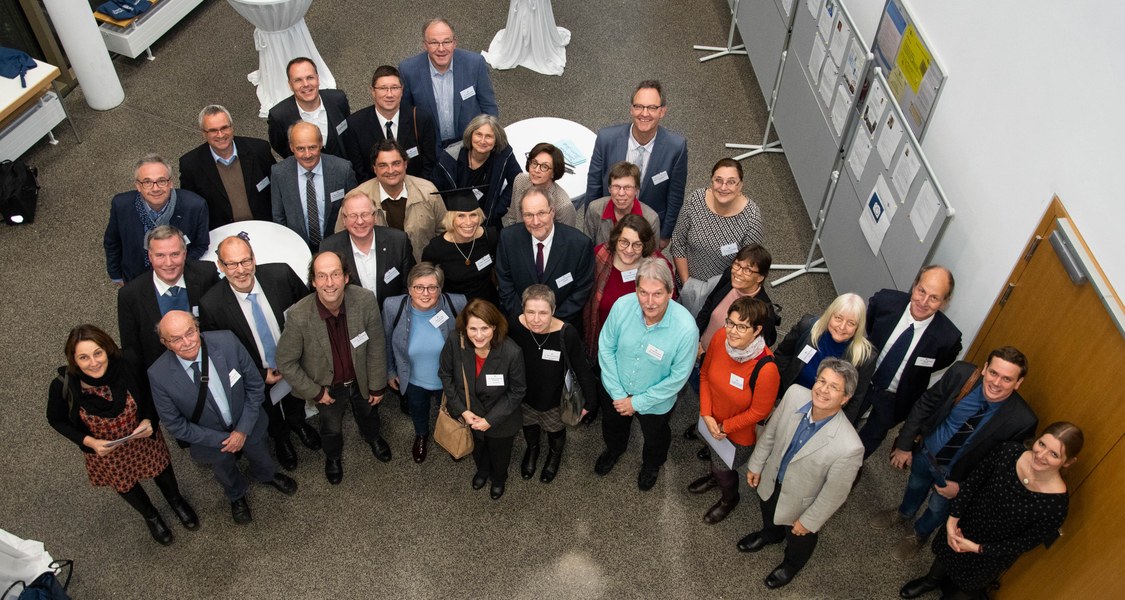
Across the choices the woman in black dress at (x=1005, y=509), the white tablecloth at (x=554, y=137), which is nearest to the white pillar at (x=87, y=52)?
the white tablecloth at (x=554, y=137)

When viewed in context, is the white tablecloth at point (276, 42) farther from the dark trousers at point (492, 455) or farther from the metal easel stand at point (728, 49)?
the dark trousers at point (492, 455)

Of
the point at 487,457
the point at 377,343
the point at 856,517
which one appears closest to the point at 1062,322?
the point at 856,517

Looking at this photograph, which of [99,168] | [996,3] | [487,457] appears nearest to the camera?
[996,3]

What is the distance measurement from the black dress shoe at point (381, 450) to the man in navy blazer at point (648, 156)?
175 cm

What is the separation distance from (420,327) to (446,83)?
6.02ft

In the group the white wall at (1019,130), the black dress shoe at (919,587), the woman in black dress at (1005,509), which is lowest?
the black dress shoe at (919,587)

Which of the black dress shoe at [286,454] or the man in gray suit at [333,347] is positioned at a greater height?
the man in gray suit at [333,347]

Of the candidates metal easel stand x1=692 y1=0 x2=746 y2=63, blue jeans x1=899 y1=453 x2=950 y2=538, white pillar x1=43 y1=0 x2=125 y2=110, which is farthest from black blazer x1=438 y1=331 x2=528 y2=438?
metal easel stand x1=692 y1=0 x2=746 y2=63

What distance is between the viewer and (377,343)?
4.26 meters

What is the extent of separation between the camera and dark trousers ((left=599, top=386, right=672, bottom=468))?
171 inches

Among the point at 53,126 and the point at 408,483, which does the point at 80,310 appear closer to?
the point at 53,126

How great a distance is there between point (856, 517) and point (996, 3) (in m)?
2.52

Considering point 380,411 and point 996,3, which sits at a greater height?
point 996,3

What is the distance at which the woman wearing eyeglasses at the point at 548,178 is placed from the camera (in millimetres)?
4473
